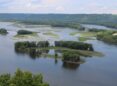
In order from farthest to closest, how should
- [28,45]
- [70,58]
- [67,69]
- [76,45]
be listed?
[76,45], [28,45], [70,58], [67,69]

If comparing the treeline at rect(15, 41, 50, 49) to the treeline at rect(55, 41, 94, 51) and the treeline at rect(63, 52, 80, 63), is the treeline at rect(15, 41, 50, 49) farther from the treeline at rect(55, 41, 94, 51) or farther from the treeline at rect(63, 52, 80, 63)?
the treeline at rect(63, 52, 80, 63)

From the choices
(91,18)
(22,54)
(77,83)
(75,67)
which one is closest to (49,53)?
(22,54)

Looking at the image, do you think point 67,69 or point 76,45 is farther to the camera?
point 76,45

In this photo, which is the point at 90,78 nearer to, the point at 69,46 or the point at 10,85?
the point at 10,85

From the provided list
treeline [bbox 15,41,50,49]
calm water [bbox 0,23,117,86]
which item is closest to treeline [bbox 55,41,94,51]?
treeline [bbox 15,41,50,49]

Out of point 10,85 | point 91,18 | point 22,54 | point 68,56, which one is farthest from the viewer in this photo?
point 91,18

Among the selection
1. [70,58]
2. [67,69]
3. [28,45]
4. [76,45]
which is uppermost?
[28,45]

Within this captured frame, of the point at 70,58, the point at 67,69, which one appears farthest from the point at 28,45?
the point at 67,69

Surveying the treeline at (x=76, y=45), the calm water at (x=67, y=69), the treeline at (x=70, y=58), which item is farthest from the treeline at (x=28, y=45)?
the treeline at (x=70, y=58)

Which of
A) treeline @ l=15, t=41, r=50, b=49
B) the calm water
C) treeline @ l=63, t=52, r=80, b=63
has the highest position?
treeline @ l=15, t=41, r=50, b=49

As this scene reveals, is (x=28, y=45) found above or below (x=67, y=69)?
above

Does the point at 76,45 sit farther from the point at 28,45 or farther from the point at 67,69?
the point at 67,69
